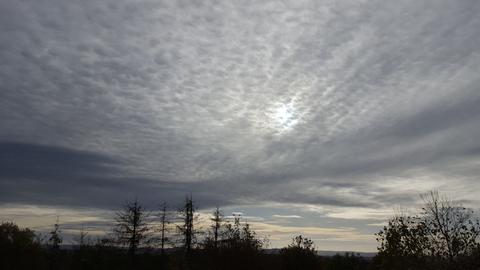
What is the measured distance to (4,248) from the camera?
51.8m

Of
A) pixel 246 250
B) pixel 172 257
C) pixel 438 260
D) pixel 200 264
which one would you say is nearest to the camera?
pixel 438 260

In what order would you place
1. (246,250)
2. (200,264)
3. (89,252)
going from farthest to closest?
(89,252), (200,264), (246,250)

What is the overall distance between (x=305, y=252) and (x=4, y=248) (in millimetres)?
34964

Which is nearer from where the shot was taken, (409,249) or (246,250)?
(409,249)

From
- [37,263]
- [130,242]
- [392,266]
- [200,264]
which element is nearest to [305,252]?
[200,264]

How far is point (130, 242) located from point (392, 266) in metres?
40.0

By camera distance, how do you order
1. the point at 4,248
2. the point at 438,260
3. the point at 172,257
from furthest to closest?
1. the point at 172,257
2. the point at 4,248
3. the point at 438,260

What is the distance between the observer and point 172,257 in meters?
59.8

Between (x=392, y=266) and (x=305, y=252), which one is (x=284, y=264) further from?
(x=392, y=266)

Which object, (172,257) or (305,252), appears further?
(172,257)

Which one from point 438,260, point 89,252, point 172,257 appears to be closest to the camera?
point 438,260

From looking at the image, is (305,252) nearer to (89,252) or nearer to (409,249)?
(409,249)

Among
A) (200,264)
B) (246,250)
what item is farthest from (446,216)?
(200,264)

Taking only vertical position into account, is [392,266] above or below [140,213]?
below
